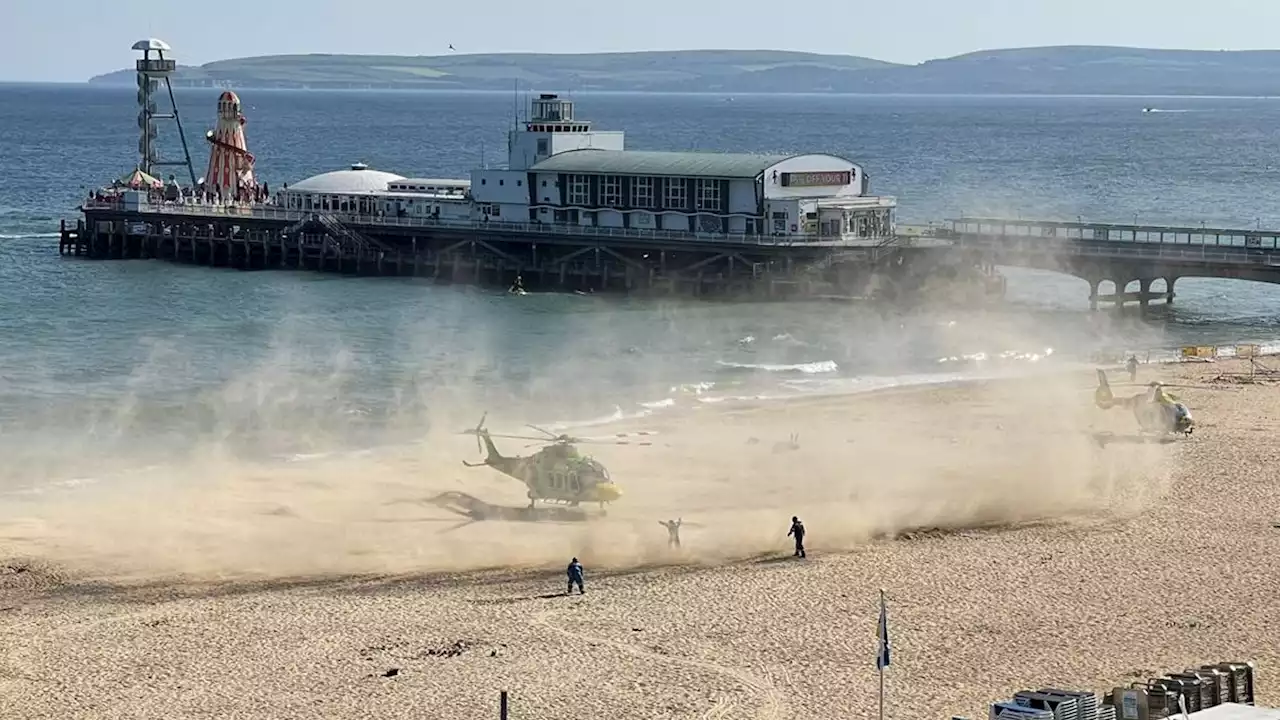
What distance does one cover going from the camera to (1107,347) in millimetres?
64812

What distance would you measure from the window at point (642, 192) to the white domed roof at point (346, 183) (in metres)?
15.3

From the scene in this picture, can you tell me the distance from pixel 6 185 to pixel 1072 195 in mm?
72880

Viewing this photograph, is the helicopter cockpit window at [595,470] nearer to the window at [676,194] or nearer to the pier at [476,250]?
the pier at [476,250]

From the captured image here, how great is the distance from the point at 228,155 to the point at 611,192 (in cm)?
2342

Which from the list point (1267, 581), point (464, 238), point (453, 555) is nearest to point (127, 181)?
point (464, 238)

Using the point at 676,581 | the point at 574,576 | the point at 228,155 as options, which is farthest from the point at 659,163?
the point at 574,576

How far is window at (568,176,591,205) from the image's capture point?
80500 mm

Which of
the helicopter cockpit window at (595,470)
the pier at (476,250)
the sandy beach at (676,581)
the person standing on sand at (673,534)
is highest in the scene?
the pier at (476,250)

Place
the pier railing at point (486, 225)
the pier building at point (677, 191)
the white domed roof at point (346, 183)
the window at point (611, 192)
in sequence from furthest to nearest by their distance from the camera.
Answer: the white domed roof at point (346, 183) → the window at point (611, 192) → the pier building at point (677, 191) → the pier railing at point (486, 225)

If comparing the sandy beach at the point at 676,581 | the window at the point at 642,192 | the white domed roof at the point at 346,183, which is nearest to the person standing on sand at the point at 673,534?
the sandy beach at the point at 676,581

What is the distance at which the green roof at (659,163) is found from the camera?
77062 mm

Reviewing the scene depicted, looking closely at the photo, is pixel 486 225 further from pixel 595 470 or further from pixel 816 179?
pixel 595 470

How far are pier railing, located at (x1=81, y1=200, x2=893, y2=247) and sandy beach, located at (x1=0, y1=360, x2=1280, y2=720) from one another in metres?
26.7

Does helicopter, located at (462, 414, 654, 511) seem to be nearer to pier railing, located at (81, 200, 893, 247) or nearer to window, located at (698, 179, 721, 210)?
pier railing, located at (81, 200, 893, 247)
